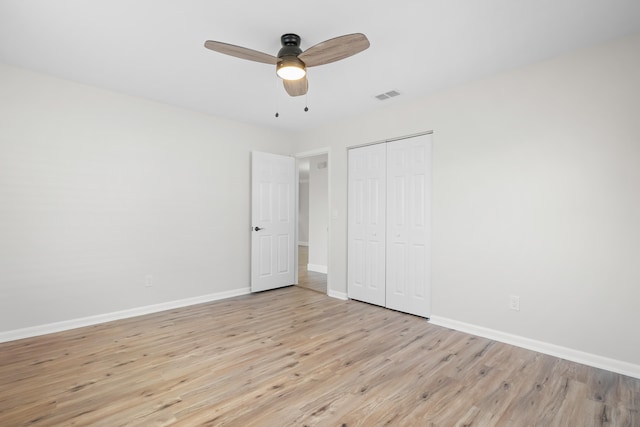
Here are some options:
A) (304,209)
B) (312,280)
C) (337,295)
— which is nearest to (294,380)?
(337,295)

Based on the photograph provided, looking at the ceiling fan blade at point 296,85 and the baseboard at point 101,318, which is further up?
the ceiling fan blade at point 296,85

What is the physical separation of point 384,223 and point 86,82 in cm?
379

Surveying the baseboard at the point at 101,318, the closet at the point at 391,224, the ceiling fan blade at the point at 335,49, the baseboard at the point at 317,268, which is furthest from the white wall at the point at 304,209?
the ceiling fan blade at the point at 335,49

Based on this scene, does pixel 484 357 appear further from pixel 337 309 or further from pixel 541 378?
pixel 337 309

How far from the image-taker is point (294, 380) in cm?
227

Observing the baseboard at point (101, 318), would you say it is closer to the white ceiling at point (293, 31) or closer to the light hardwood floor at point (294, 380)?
the light hardwood floor at point (294, 380)

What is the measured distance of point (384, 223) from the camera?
4031 millimetres

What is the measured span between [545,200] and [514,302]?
3.30 ft

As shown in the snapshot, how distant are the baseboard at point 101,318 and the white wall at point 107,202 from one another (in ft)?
0.18

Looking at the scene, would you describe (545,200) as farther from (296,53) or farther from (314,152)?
(314,152)

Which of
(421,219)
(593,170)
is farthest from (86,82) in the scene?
(593,170)

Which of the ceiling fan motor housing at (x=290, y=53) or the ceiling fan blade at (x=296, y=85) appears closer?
the ceiling fan motor housing at (x=290, y=53)

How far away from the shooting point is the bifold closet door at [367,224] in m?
4.07

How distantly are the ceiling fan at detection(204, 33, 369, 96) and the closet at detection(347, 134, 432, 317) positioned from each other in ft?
6.03
